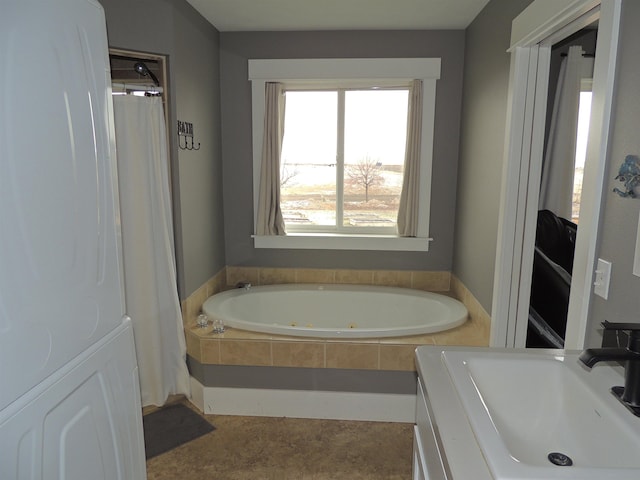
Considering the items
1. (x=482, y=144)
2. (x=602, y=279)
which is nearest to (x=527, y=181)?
(x=482, y=144)

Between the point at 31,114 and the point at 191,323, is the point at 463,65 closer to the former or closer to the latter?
the point at 191,323

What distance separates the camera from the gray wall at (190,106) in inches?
99.3

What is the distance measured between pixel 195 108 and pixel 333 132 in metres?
1.13

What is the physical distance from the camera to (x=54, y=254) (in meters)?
0.95

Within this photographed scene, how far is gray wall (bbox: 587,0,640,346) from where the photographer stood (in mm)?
1236

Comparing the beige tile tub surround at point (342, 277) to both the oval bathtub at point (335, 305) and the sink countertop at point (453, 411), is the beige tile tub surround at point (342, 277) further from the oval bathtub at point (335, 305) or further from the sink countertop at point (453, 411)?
the sink countertop at point (453, 411)

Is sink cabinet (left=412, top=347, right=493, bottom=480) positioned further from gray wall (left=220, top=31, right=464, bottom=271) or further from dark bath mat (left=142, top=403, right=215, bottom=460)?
gray wall (left=220, top=31, right=464, bottom=271)

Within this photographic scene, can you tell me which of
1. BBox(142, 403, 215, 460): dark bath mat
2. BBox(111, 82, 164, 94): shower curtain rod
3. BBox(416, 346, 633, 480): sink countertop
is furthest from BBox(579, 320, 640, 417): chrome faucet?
BBox(111, 82, 164, 94): shower curtain rod

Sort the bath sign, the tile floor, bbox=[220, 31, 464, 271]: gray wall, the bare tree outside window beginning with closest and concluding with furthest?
1. the bath sign
2. the tile floor
3. bbox=[220, 31, 464, 271]: gray wall
4. the bare tree outside window

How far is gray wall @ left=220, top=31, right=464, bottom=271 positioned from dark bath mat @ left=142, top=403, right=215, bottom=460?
4.49 feet

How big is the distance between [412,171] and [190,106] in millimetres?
1712

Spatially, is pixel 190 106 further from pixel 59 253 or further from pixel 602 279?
pixel 602 279

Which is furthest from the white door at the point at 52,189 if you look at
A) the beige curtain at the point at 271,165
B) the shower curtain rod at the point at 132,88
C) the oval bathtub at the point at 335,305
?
the beige curtain at the point at 271,165

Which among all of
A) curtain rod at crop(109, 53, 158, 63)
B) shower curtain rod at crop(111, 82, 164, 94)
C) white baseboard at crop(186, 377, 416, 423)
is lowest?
white baseboard at crop(186, 377, 416, 423)
